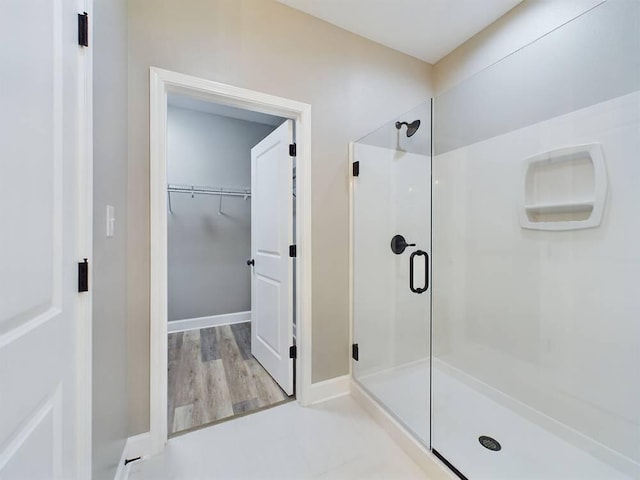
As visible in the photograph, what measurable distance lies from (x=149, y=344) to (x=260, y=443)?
84 centimetres

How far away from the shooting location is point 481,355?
6.53ft

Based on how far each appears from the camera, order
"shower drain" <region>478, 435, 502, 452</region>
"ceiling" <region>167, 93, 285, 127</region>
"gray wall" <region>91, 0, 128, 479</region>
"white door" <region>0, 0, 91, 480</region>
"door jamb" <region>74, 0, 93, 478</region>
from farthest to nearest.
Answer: "ceiling" <region>167, 93, 285, 127</region>
"shower drain" <region>478, 435, 502, 452</region>
"gray wall" <region>91, 0, 128, 479</region>
"door jamb" <region>74, 0, 93, 478</region>
"white door" <region>0, 0, 91, 480</region>

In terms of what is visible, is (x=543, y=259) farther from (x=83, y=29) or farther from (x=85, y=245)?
(x=83, y=29)

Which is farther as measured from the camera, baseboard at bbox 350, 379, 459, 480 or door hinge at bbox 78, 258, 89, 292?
baseboard at bbox 350, 379, 459, 480

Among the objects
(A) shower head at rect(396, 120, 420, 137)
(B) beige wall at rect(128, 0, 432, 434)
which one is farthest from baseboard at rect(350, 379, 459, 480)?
(A) shower head at rect(396, 120, 420, 137)

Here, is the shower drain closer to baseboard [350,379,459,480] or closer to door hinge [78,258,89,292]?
baseboard [350,379,459,480]

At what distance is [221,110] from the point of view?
330 centimetres

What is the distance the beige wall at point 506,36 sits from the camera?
1638mm

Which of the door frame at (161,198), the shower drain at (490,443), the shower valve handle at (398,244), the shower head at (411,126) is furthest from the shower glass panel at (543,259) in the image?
the door frame at (161,198)

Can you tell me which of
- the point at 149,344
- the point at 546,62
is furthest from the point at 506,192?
the point at 149,344

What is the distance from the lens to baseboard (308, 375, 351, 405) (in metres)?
1.91

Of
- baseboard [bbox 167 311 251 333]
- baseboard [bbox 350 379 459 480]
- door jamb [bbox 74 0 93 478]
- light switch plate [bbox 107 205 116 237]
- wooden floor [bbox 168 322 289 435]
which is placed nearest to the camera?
door jamb [bbox 74 0 93 478]

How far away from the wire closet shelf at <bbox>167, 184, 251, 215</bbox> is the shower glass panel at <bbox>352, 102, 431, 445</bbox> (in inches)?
78.9

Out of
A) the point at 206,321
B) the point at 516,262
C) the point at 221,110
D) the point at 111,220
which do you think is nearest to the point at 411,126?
the point at 516,262
